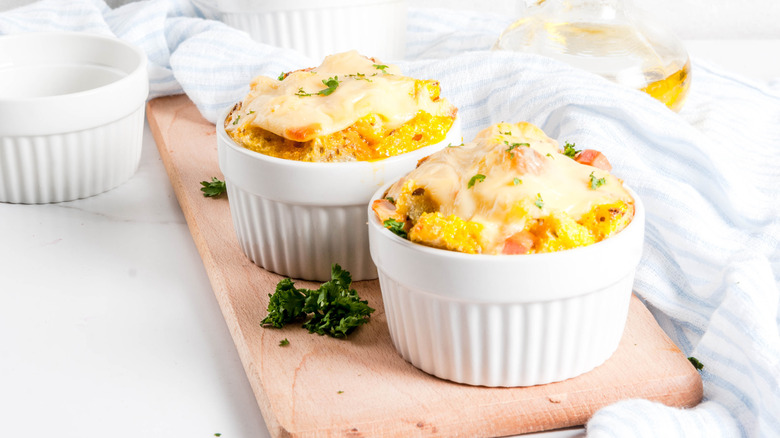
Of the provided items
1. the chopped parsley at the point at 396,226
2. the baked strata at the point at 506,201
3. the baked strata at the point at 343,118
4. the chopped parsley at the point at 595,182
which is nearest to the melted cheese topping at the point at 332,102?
the baked strata at the point at 343,118

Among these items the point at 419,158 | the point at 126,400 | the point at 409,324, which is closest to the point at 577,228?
the point at 409,324

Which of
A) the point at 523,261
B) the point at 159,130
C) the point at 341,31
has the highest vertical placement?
the point at 523,261

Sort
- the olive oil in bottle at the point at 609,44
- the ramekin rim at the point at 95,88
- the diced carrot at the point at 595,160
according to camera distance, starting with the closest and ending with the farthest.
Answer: the diced carrot at the point at 595,160, the ramekin rim at the point at 95,88, the olive oil in bottle at the point at 609,44

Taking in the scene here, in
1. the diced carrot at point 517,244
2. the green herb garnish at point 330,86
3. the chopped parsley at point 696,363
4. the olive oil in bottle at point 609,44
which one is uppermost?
the green herb garnish at point 330,86

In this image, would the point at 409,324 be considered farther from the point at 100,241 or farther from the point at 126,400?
the point at 100,241

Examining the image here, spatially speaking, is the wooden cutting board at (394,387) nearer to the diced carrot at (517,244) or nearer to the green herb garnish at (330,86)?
the diced carrot at (517,244)

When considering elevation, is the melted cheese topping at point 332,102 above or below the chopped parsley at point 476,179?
below
